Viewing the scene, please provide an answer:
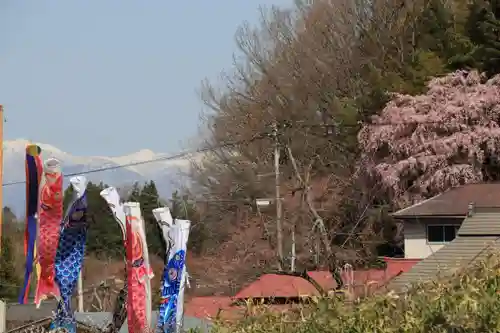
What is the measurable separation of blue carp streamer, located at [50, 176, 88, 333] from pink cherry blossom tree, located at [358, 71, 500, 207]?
14.1 meters

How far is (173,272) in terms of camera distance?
17344 millimetres

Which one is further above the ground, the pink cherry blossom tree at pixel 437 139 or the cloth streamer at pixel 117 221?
the pink cherry blossom tree at pixel 437 139

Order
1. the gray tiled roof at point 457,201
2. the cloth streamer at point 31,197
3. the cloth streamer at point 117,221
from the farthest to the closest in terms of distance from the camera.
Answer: the gray tiled roof at point 457,201 → the cloth streamer at point 31,197 → the cloth streamer at point 117,221

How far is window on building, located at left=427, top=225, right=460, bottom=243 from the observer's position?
82.0ft

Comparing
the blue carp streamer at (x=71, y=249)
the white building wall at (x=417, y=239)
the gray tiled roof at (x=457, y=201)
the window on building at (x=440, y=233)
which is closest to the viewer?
the blue carp streamer at (x=71, y=249)

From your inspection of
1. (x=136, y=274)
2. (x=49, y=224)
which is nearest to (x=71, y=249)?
(x=49, y=224)

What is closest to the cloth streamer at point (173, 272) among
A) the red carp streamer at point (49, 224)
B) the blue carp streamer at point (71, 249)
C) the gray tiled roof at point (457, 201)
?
the blue carp streamer at point (71, 249)

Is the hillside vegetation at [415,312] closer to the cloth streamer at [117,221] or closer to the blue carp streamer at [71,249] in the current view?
the cloth streamer at [117,221]

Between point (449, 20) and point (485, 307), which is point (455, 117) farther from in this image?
point (485, 307)

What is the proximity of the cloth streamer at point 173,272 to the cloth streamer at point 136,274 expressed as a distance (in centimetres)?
30

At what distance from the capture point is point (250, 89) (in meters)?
41.7

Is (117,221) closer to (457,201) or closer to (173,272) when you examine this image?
(173,272)

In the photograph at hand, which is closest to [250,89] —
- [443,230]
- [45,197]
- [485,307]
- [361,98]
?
[361,98]

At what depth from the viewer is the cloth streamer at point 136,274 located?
1686 centimetres
